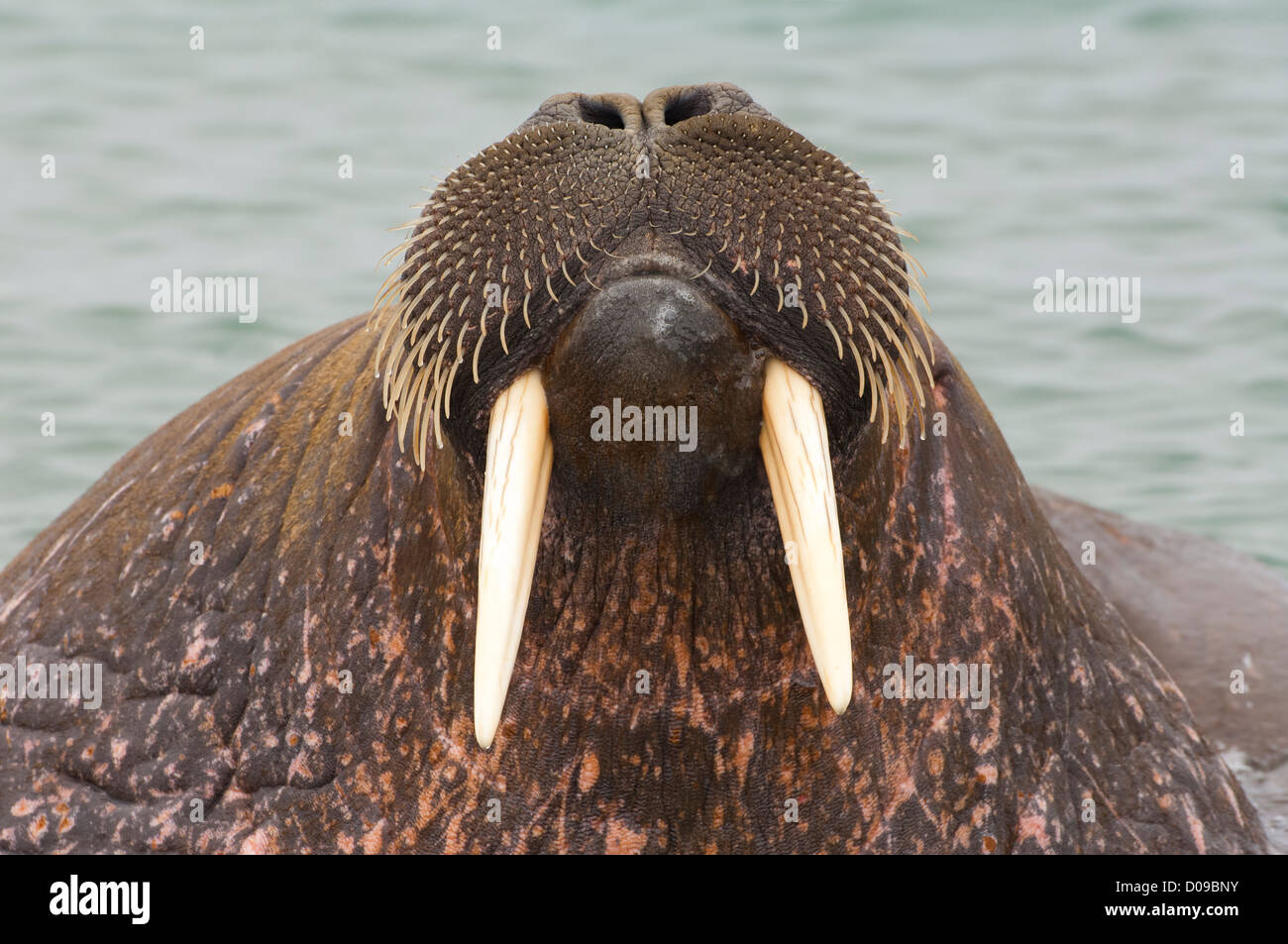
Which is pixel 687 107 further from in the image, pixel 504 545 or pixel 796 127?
pixel 796 127

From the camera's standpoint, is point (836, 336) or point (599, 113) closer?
point (836, 336)

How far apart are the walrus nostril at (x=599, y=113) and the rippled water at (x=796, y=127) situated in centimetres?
674

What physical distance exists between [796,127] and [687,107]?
41.4 ft

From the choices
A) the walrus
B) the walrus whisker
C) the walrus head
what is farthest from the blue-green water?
the walrus whisker

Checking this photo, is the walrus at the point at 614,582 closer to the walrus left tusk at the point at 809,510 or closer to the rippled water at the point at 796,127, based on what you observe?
the walrus left tusk at the point at 809,510

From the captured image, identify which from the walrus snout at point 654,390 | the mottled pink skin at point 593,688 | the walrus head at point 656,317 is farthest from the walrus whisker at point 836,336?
the mottled pink skin at point 593,688

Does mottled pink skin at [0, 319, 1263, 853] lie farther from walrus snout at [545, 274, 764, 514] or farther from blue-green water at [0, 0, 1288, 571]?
blue-green water at [0, 0, 1288, 571]

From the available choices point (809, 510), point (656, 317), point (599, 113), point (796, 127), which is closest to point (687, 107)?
point (599, 113)

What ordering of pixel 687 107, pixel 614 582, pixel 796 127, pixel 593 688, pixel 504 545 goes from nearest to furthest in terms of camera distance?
pixel 504 545, pixel 687 107, pixel 614 582, pixel 593 688, pixel 796 127

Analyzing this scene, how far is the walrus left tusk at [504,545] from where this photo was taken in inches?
141

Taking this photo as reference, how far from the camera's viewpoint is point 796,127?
16172 millimetres

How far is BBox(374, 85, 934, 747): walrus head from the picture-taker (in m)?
3.61

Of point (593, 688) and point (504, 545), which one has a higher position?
point (504, 545)
